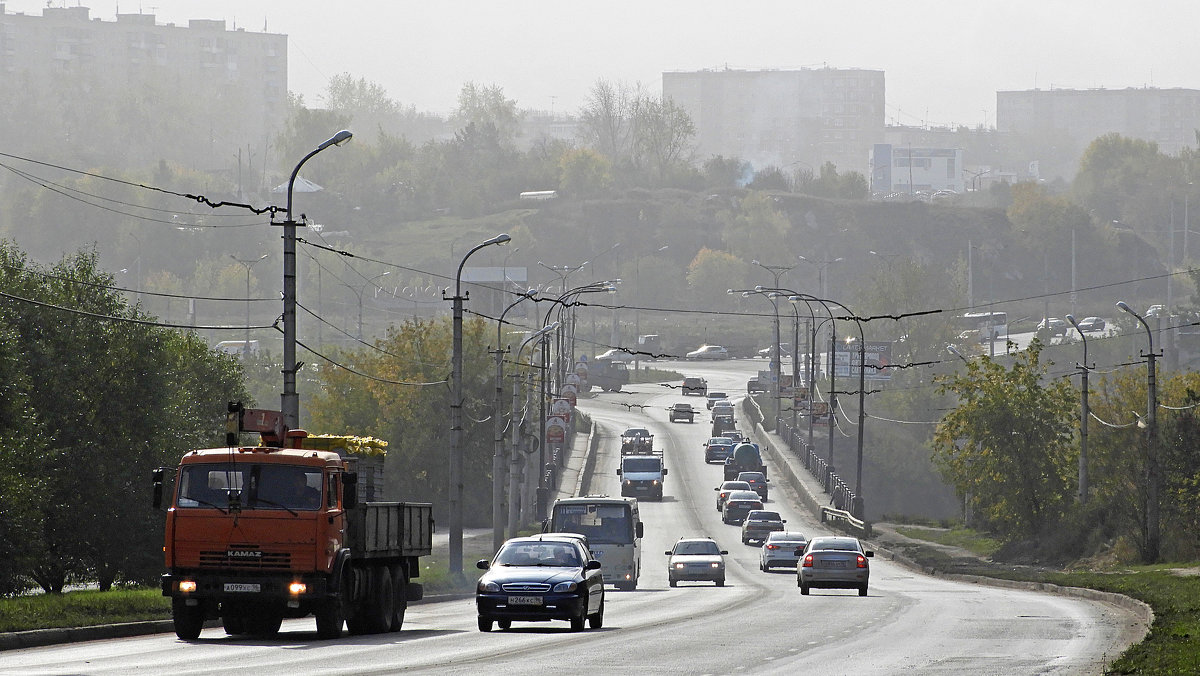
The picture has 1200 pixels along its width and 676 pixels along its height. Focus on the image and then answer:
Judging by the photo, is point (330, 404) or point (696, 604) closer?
point (696, 604)

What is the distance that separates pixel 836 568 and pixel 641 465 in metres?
47.2

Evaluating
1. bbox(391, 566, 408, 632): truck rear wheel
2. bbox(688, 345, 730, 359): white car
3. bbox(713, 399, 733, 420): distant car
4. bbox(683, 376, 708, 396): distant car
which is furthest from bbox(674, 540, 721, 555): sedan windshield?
bbox(688, 345, 730, 359): white car

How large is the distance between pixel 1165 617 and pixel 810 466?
226 ft

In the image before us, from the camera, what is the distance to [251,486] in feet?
70.6

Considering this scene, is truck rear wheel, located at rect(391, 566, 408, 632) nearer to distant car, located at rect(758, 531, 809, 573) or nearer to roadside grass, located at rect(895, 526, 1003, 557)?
distant car, located at rect(758, 531, 809, 573)

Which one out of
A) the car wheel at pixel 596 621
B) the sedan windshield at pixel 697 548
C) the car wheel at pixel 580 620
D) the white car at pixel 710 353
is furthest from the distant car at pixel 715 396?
the car wheel at pixel 580 620

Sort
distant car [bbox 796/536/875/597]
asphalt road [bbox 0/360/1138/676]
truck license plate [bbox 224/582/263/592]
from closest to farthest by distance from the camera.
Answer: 1. asphalt road [bbox 0/360/1138/676]
2. truck license plate [bbox 224/582/263/592]
3. distant car [bbox 796/536/875/597]

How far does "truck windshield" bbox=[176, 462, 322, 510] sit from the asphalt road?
6.08 ft

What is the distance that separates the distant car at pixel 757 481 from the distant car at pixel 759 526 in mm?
15403

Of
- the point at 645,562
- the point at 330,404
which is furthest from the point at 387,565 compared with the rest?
the point at 330,404

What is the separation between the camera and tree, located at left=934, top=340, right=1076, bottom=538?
62125 mm

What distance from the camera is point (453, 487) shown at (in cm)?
4203

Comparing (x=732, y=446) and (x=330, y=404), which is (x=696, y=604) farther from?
(x=732, y=446)

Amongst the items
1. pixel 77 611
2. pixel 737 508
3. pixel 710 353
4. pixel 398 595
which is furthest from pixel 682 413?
pixel 77 611
